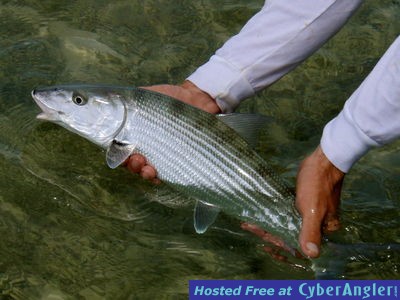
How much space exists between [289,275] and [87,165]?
54.5 inches

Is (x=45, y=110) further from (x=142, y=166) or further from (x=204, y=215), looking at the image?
(x=204, y=215)

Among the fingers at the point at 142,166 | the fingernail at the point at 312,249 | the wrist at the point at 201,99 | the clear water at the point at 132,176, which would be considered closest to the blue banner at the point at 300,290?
the fingernail at the point at 312,249

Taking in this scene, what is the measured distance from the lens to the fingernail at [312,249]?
3.25 meters

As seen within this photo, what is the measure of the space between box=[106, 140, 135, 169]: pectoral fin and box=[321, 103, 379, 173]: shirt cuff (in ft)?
3.22

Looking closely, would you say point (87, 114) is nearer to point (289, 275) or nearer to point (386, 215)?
point (289, 275)

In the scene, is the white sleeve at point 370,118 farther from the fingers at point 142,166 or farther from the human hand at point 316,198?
the fingers at point 142,166

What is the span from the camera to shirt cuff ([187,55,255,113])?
3949mm

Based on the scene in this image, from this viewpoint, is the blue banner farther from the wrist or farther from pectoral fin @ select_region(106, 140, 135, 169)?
the wrist

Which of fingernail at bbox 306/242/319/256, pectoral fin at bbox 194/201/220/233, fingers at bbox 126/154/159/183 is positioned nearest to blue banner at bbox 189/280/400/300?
fingernail at bbox 306/242/319/256

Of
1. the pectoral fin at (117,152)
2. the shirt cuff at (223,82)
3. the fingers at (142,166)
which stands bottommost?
the fingers at (142,166)

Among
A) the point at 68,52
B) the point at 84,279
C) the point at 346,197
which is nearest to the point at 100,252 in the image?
the point at 84,279

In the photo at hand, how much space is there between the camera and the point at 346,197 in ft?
13.6

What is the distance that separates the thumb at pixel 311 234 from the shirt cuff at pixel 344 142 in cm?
27

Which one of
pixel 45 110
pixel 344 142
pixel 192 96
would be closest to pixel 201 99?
pixel 192 96
